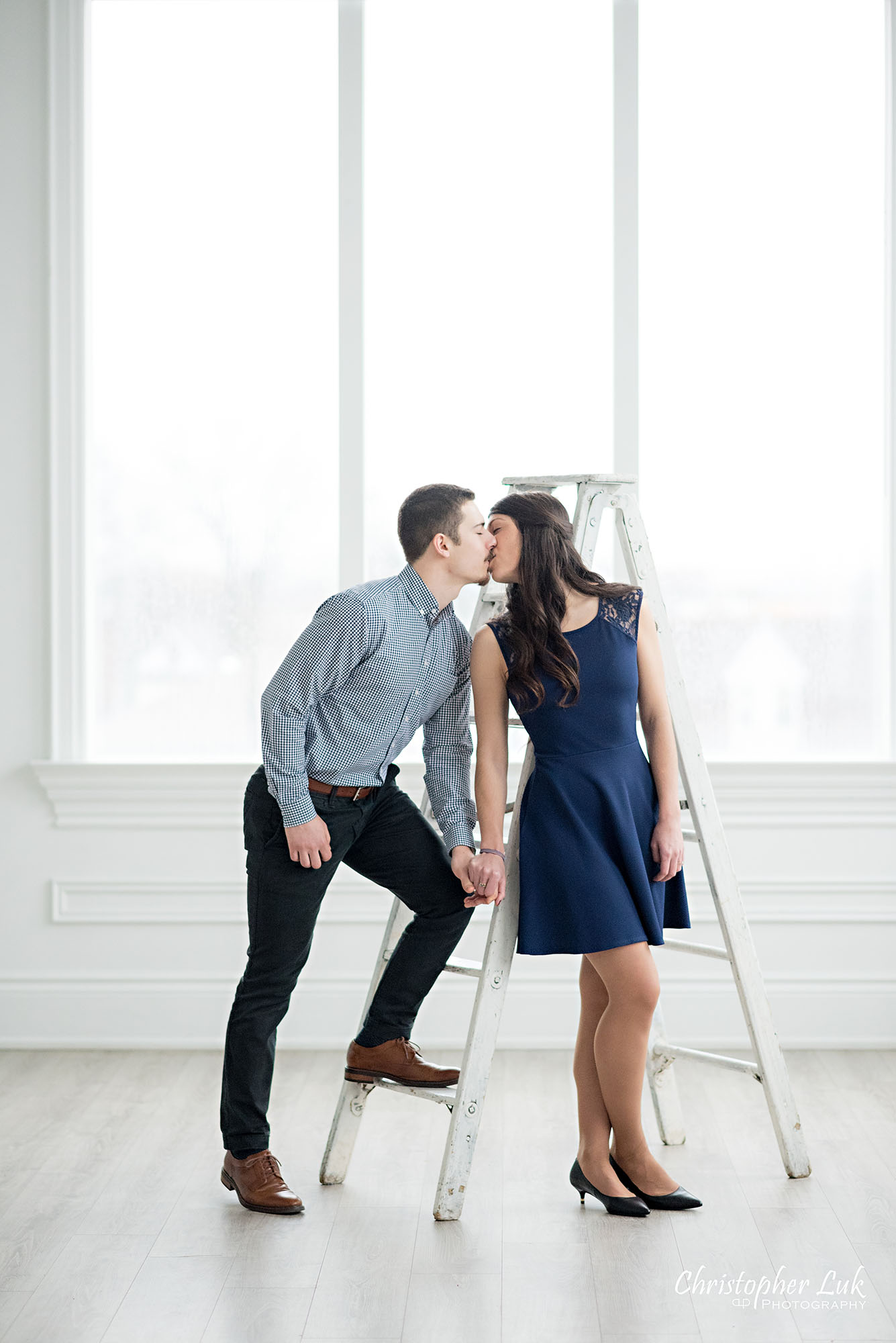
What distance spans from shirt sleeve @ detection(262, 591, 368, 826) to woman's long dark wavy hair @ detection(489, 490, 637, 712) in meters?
0.31

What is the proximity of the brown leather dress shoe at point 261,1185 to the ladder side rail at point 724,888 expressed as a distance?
104 centimetres

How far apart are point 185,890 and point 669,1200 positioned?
1835 mm

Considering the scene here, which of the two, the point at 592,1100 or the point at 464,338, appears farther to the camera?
the point at 464,338

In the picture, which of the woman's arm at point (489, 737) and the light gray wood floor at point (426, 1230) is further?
the woman's arm at point (489, 737)

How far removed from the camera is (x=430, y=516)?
8.36 feet

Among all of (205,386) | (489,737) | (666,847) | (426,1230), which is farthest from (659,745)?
(205,386)

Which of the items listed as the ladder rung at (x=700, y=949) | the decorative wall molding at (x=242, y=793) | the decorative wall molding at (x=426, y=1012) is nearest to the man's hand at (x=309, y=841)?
the ladder rung at (x=700, y=949)

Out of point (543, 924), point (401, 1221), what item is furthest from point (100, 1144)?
point (543, 924)

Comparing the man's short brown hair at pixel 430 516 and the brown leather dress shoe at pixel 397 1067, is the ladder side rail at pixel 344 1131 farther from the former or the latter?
the man's short brown hair at pixel 430 516

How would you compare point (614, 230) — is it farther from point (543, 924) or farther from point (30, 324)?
point (543, 924)

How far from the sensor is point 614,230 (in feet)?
12.5

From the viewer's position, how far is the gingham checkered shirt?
8.13ft

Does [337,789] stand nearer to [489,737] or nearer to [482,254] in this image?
[489,737]

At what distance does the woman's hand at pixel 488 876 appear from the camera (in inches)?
→ 98.2
